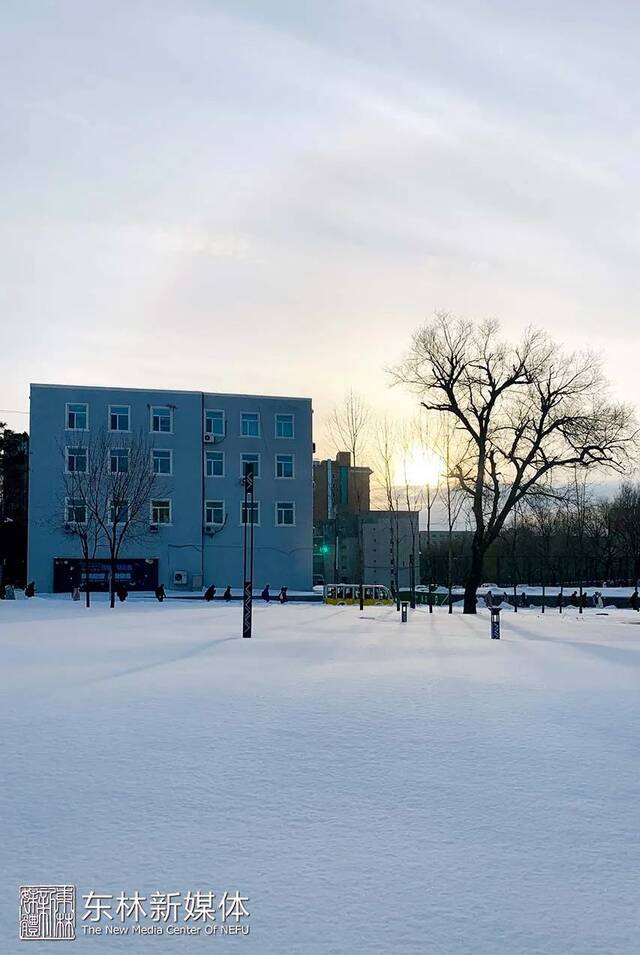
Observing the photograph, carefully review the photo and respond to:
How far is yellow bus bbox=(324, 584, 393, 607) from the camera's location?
49188 millimetres

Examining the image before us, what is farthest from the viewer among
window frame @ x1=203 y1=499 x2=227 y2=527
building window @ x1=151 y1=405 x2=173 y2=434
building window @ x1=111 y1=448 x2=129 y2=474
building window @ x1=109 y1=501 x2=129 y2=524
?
window frame @ x1=203 y1=499 x2=227 y2=527

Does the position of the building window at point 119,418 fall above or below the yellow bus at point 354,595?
above

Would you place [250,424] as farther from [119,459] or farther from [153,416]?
[119,459]

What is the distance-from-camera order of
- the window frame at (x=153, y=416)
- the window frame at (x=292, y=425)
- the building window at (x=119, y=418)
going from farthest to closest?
the window frame at (x=292, y=425)
the window frame at (x=153, y=416)
the building window at (x=119, y=418)

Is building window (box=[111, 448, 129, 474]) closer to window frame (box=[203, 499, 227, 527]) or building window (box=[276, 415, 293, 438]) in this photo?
window frame (box=[203, 499, 227, 527])

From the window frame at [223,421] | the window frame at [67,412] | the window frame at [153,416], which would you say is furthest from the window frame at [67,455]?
the window frame at [223,421]

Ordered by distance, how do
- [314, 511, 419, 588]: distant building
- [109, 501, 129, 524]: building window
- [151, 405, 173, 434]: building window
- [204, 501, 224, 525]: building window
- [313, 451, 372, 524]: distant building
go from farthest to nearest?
1. [313, 451, 372, 524]: distant building
2. [314, 511, 419, 588]: distant building
3. [204, 501, 224, 525]: building window
4. [151, 405, 173, 434]: building window
5. [109, 501, 129, 524]: building window

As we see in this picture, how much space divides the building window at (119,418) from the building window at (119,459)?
163cm

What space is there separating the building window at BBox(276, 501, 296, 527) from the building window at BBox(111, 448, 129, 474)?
35.0ft

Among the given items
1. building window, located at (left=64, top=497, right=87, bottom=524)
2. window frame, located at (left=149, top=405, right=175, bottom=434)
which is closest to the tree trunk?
building window, located at (left=64, top=497, right=87, bottom=524)

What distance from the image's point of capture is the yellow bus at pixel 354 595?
49.2 metres

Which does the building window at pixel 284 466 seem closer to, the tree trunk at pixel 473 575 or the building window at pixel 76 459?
the building window at pixel 76 459

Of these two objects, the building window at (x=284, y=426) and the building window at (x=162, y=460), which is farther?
the building window at (x=284, y=426)

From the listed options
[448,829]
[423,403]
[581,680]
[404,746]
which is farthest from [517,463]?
[448,829]
